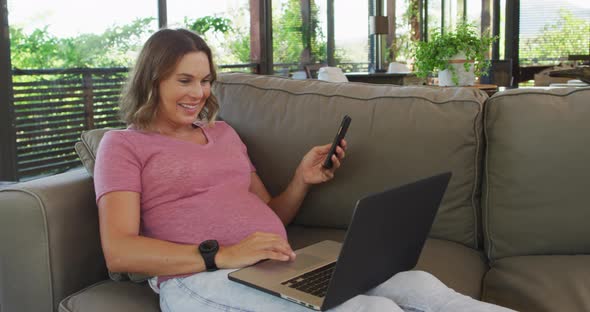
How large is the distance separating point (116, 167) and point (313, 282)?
50 cm

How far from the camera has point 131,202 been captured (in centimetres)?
140

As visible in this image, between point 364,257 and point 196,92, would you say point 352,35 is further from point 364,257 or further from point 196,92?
point 364,257

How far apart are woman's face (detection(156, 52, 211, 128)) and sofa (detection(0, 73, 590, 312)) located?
264 millimetres

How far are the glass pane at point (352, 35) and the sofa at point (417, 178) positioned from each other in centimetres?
605

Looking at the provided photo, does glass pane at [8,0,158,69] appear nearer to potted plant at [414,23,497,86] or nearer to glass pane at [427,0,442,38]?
potted plant at [414,23,497,86]

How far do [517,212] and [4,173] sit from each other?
8.84 ft

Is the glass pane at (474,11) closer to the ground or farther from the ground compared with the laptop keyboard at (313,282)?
farther from the ground

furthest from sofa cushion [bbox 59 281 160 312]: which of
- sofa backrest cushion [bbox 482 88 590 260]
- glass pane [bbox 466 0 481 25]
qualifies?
glass pane [bbox 466 0 481 25]

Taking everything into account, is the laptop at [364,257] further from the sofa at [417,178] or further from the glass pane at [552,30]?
the glass pane at [552,30]

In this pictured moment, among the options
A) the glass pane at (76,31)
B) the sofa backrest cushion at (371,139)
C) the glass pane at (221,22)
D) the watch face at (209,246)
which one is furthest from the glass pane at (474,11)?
the watch face at (209,246)

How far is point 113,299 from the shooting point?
1.40 metres

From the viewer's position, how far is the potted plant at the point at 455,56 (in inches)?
138

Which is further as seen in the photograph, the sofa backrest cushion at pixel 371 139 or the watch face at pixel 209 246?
the sofa backrest cushion at pixel 371 139

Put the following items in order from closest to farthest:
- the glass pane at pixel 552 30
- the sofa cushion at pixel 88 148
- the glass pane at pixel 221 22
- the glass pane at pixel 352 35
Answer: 1. the sofa cushion at pixel 88 148
2. the glass pane at pixel 221 22
3. the glass pane at pixel 352 35
4. the glass pane at pixel 552 30
